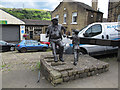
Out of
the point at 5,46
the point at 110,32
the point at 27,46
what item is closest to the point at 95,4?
the point at 110,32

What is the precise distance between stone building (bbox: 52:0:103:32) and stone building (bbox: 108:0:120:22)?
224 centimetres

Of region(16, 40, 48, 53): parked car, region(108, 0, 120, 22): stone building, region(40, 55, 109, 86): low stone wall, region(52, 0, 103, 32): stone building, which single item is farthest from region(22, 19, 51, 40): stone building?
region(40, 55, 109, 86): low stone wall

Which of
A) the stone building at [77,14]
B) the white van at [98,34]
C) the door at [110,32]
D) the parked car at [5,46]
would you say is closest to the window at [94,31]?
the white van at [98,34]

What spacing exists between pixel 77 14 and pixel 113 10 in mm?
4752

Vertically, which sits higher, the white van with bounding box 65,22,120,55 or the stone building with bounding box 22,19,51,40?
the stone building with bounding box 22,19,51,40

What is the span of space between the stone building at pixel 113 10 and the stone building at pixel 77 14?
2.24m

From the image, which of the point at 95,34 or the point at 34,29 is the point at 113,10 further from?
the point at 34,29

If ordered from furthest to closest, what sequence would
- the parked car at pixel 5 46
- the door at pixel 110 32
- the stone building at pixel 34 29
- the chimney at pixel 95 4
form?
1. the stone building at pixel 34 29
2. the chimney at pixel 95 4
3. the parked car at pixel 5 46
4. the door at pixel 110 32

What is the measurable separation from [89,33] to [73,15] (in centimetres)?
1033

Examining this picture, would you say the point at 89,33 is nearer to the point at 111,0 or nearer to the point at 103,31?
the point at 103,31

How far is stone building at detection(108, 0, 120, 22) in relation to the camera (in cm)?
1288

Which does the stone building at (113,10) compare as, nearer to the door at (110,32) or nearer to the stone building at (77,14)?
the stone building at (77,14)

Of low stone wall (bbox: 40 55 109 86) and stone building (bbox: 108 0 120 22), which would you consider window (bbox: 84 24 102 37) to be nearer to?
low stone wall (bbox: 40 55 109 86)

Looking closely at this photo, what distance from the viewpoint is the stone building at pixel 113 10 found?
1288 cm
